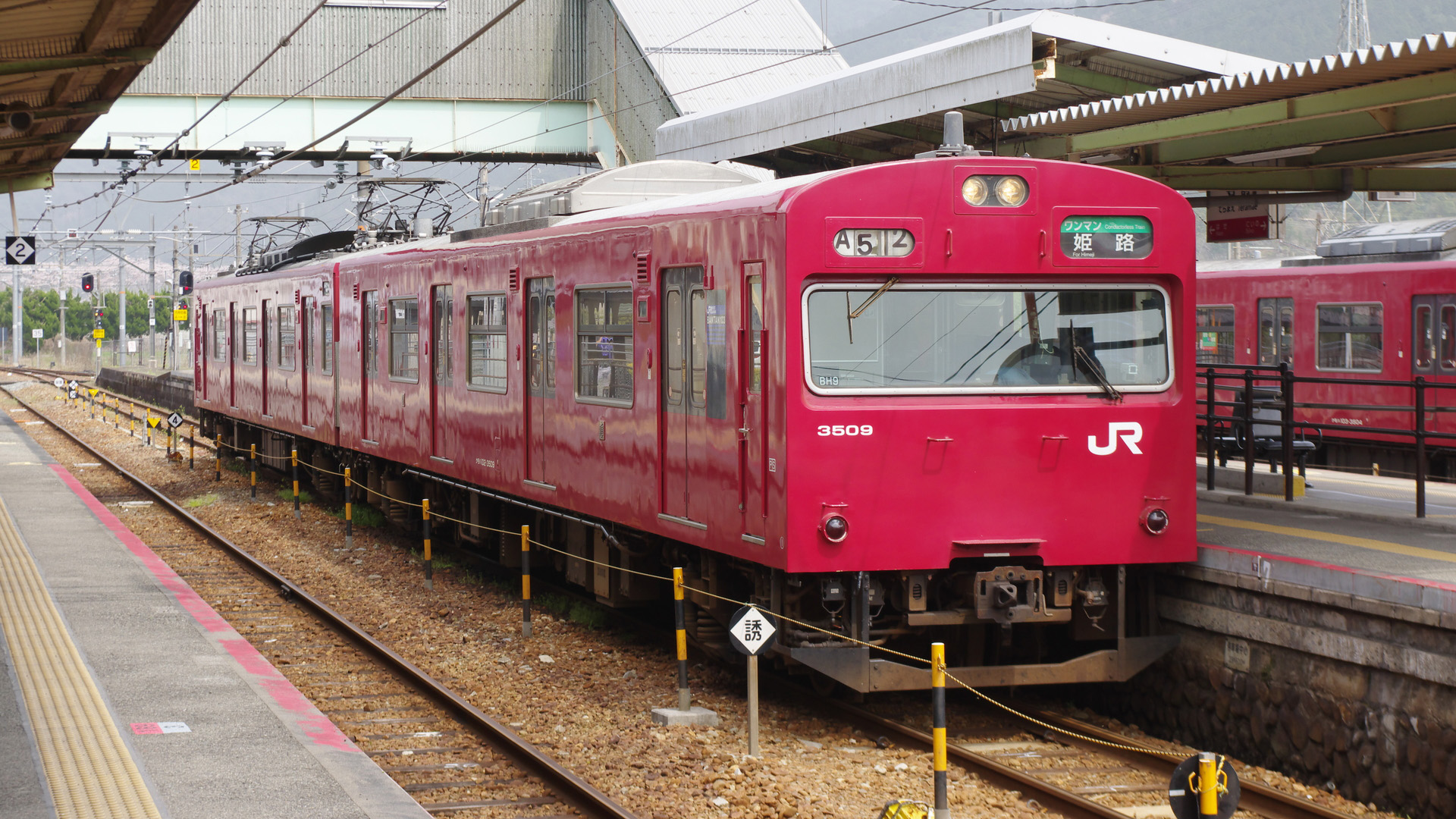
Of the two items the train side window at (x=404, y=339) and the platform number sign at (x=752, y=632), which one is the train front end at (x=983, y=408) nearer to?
the platform number sign at (x=752, y=632)

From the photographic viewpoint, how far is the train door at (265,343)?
22391mm

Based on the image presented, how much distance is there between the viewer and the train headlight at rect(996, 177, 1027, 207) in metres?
8.70

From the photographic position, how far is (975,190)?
28.4 ft

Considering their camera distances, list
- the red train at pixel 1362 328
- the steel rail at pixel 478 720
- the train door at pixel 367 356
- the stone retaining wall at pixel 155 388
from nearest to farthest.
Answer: the steel rail at pixel 478 720, the train door at pixel 367 356, the red train at pixel 1362 328, the stone retaining wall at pixel 155 388

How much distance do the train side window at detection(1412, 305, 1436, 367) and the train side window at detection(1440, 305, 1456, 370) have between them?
16 centimetres

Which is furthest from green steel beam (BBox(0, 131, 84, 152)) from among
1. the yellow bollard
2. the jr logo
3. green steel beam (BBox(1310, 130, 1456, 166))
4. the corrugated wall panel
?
the corrugated wall panel

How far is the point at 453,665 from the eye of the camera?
11148 mm

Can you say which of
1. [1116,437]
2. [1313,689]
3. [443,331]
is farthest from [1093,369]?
[443,331]

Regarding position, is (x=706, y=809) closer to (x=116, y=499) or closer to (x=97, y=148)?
(x=116, y=499)

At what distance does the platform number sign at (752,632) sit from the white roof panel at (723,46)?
24.4 metres

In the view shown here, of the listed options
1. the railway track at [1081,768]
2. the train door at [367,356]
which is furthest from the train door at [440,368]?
the railway track at [1081,768]

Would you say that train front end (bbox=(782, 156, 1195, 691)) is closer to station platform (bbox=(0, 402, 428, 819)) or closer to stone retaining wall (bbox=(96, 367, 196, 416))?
station platform (bbox=(0, 402, 428, 819))

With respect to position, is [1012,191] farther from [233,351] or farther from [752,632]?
[233,351]

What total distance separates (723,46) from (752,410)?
28.8 m
